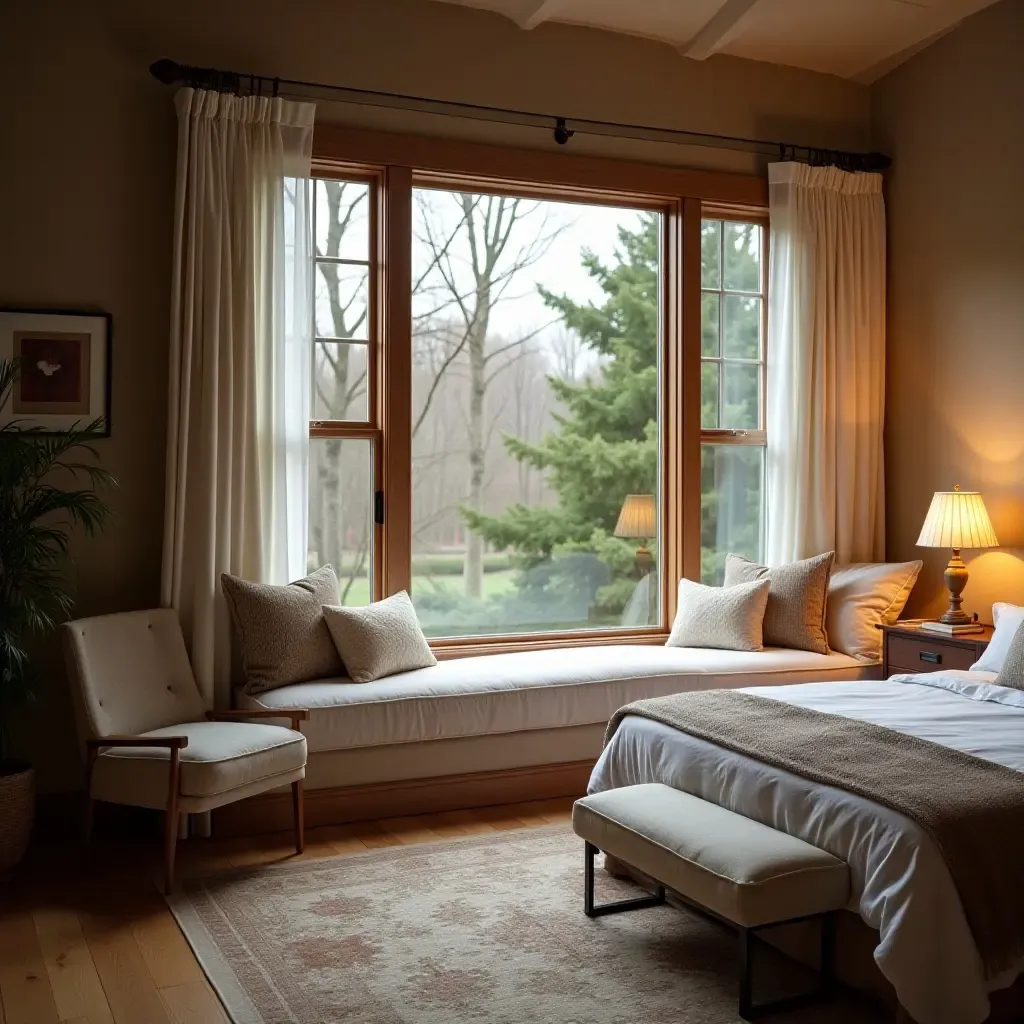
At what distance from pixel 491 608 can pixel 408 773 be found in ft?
3.54

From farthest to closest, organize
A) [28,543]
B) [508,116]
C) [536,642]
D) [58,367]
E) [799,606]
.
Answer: [536,642], [799,606], [508,116], [58,367], [28,543]

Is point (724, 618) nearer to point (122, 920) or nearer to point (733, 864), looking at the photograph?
point (733, 864)

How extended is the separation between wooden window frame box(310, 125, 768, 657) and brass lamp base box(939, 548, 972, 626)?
3.89 ft

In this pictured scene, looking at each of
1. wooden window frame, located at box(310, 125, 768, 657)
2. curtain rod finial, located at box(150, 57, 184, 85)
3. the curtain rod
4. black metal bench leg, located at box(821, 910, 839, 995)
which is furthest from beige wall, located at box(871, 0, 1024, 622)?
curtain rod finial, located at box(150, 57, 184, 85)

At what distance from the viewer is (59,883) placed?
→ 3842 millimetres

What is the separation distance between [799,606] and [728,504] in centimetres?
75

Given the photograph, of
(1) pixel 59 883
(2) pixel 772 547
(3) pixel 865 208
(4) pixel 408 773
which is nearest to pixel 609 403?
→ (2) pixel 772 547

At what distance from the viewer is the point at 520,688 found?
4.66m

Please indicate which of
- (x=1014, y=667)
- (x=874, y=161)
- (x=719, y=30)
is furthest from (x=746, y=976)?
(x=874, y=161)

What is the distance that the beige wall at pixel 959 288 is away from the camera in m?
5.11

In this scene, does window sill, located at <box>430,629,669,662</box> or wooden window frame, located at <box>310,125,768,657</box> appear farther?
window sill, located at <box>430,629,669,662</box>

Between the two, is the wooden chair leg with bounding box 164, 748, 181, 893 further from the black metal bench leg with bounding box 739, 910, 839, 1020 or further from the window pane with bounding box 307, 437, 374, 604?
the black metal bench leg with bounding box 739, 910, 839, 1020

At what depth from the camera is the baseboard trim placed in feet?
14.3

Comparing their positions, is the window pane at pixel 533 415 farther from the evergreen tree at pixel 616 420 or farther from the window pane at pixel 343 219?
the window pane at pixel 343 219
